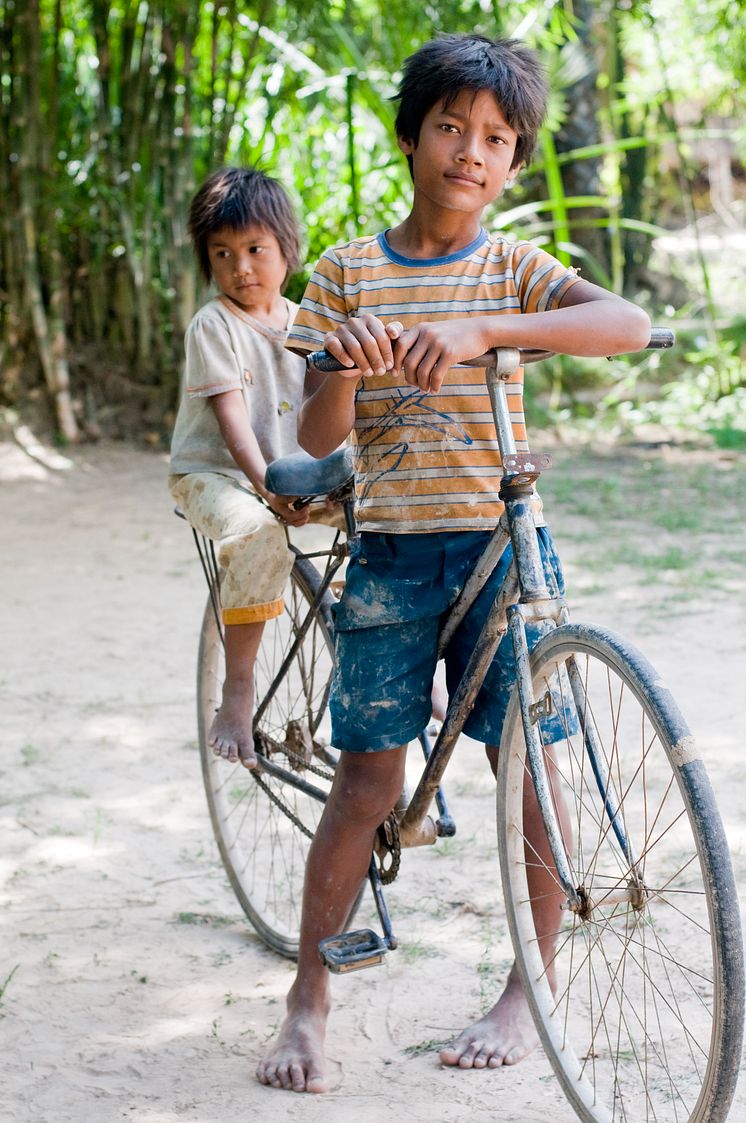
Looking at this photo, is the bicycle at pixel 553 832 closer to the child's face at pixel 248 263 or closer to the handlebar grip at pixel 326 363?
the handlebar grip at pixel 326 363

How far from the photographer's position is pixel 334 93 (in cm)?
736

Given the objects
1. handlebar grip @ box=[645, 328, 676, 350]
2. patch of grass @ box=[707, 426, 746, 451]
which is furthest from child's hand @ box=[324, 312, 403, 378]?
patch of grass @ box=[707, 426, 746, 451]

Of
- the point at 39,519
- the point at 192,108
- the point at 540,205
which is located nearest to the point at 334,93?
the point at 192,108

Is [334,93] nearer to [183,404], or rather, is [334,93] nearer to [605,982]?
[183,404]

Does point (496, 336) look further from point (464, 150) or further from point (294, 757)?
point (294, 757)

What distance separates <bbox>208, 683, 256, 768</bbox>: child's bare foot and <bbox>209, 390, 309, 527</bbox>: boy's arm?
37 centimetres

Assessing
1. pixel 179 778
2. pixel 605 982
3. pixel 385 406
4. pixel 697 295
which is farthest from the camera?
pixel 697 295

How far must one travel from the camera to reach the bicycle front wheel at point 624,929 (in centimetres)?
154

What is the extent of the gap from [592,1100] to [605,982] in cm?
57

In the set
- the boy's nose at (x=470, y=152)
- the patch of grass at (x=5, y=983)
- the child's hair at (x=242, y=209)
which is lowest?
the patch of grass at (x=5, y=983)

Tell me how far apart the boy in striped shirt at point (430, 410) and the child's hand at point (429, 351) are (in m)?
0.08

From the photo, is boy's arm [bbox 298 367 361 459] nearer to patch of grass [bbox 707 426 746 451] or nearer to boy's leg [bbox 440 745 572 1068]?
boy's leg [bbox 440 745 572 1068]

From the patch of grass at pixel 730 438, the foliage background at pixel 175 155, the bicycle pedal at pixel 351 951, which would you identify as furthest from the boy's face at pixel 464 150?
the patch of grass at pixel 730 438

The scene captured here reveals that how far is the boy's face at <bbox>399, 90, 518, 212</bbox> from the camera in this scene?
185cm
